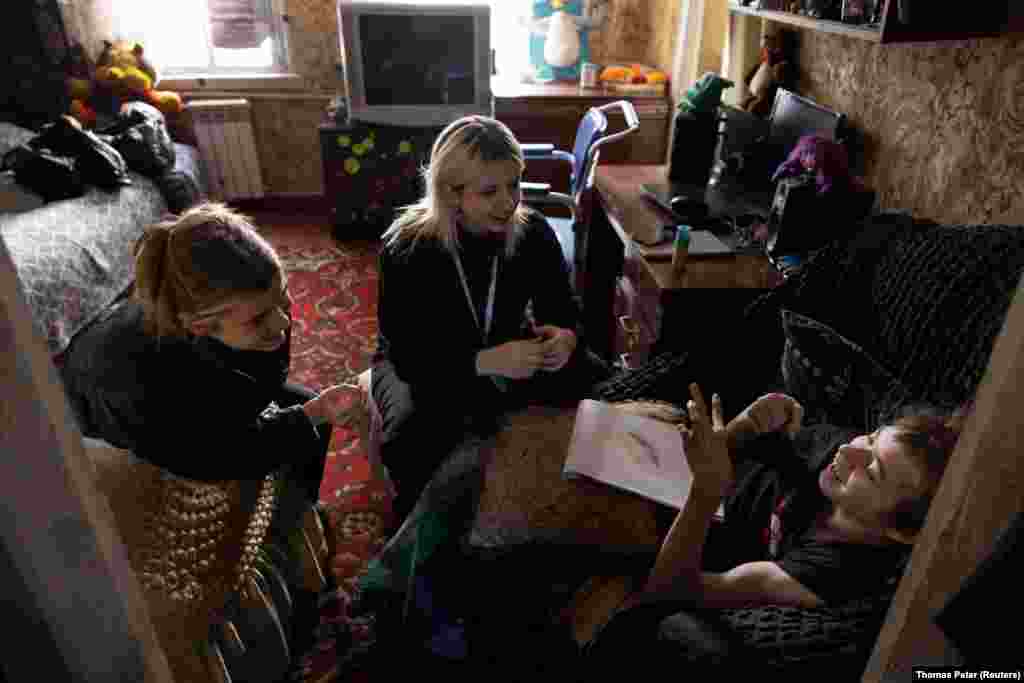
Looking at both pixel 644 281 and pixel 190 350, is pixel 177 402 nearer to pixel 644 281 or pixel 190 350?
pixel 190 350

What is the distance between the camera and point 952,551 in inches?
14.7

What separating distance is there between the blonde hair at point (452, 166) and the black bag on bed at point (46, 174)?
6.49ft

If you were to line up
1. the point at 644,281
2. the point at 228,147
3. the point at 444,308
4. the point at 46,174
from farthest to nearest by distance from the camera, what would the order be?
the point at 228,147, the point at 46,174, the point at 644,281, the point at 444,308

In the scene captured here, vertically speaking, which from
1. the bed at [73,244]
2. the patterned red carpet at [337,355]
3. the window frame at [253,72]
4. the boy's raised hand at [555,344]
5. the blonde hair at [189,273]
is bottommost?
the patterned red carpet at [337,355]

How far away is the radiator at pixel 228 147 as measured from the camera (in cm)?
399

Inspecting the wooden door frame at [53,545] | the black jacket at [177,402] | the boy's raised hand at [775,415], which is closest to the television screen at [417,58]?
the black jacket at [177,402]

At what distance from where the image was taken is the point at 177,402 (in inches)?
46.1

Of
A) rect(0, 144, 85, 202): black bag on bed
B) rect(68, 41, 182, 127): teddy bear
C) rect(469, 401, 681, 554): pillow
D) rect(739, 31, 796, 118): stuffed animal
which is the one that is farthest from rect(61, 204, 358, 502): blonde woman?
rect(68, 41, 182, 127): teddy bear

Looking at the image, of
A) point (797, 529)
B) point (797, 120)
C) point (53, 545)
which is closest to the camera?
point (53, 545)

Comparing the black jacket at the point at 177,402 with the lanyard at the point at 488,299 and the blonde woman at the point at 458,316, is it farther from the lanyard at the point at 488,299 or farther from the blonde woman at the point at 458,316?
the lanyard at the point at 488,299

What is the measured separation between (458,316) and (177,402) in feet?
2.13

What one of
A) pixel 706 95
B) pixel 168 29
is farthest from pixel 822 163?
pixel 168 29

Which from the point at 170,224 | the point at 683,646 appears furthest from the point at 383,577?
the point at 170,224

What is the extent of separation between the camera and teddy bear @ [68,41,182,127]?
11.1 ft
